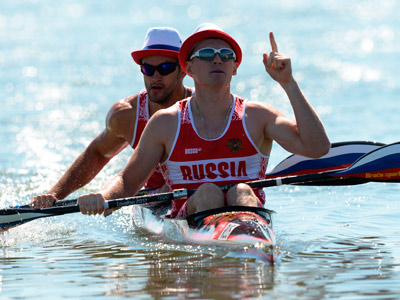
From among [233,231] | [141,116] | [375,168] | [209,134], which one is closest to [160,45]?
[141,116]

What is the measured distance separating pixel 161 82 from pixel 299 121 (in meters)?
1.93

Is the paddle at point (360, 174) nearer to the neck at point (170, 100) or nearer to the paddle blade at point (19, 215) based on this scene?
the paddle blade at point (19, 215)

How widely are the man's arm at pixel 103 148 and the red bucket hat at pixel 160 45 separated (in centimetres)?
52

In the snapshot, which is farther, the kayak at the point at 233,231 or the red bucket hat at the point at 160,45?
the red bucket hat at the point at 160,45

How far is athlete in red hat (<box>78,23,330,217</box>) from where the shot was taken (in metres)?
6.64

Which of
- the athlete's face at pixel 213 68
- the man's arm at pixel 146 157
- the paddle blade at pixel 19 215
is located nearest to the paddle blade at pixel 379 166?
the athlete's face at pixel 213 68

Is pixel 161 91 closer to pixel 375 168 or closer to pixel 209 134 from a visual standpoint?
pixel 209 134

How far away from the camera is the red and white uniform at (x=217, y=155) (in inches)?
263

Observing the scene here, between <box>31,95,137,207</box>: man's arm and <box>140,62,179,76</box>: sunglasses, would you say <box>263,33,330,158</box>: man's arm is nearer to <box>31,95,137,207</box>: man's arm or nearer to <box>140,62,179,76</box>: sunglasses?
<box>140,62,179,76</box>: sunglasses

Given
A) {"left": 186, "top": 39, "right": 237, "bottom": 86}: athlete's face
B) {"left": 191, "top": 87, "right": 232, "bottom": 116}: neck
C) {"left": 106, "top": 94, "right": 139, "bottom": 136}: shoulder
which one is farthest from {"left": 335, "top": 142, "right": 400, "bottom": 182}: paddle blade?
{"left": 106, "top": 94, "right": 139, "bottom": 136}: shoulder

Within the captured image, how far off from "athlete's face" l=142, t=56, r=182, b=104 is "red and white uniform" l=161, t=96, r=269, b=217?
41.7 inches

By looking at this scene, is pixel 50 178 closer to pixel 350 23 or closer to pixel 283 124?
pixel 283 124

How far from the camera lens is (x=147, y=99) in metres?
8.08

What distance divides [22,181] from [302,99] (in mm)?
6761
